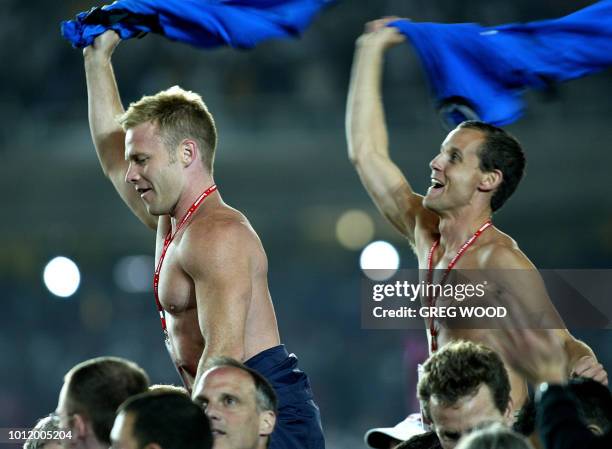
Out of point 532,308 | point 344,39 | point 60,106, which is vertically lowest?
point 532,308

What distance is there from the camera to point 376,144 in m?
4.46

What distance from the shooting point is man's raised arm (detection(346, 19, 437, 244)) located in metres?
4.41

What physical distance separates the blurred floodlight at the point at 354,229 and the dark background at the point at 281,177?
181 mm

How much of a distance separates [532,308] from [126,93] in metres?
9.84

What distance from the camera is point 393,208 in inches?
175

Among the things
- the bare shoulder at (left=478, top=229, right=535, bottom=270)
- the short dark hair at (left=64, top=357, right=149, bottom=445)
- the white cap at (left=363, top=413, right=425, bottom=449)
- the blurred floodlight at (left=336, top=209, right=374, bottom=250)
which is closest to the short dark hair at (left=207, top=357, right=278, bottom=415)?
the short dark hair at (left=64, top=357, right=149, bottom=445)

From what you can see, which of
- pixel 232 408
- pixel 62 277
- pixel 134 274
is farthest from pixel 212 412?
pixel 134 274

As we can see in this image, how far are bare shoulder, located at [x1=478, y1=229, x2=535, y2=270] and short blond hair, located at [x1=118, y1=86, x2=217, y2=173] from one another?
105 centimetres

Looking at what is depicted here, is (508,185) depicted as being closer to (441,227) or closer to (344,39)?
(441,227)

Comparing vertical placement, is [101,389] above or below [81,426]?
above

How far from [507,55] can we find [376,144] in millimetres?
637

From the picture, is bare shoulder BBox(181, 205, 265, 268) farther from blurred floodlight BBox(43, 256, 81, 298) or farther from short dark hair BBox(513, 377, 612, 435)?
blurred floodlight BBox(43, 256, 81, 298)

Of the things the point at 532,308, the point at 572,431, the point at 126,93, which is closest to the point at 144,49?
the point at 126,93

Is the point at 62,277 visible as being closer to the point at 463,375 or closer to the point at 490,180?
the point at 490,180
